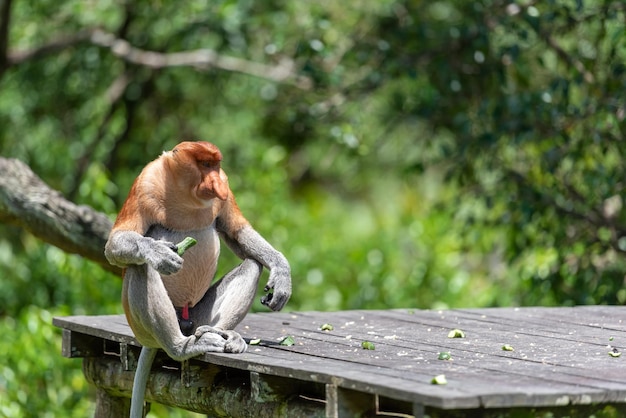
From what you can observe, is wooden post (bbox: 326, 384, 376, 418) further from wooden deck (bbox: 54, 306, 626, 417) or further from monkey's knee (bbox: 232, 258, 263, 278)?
monkey's knee (bbox: 232, 258, 263, 278)

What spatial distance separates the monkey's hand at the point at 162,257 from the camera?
402 cm

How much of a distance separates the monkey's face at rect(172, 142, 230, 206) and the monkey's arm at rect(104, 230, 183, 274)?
0.25m

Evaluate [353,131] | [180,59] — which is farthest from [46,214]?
[180,59]

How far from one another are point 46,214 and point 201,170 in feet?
7.28

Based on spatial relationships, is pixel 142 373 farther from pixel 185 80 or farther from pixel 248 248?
pixel 185 80

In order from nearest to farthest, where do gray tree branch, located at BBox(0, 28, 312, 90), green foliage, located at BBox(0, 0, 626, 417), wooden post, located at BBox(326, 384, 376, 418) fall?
1. wooden post, located at BBox(326, 384, 376, 418)
2. green foliage, located at BBox(0, 0, 626, 417)
3. gray tree branch, located at BBox(0, 28, 312, 90)

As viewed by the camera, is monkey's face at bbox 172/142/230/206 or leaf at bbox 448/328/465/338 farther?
leaf at bbox 448/328/465/338

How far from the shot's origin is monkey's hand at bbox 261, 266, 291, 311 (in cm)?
436

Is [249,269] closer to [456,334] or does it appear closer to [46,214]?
[456,334]

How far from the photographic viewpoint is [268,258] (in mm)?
4551

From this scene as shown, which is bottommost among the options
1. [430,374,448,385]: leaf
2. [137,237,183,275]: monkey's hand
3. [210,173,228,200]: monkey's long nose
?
[430,374,448,385]: leaf

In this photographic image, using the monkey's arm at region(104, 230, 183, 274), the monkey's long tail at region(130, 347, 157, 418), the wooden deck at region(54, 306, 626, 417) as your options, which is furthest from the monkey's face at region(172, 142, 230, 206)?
the monkey's long tail at region(130, 347, 157, 418)

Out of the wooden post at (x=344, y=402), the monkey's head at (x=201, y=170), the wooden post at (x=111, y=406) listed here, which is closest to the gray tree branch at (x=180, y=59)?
the wooden post at (x=111, y=406)

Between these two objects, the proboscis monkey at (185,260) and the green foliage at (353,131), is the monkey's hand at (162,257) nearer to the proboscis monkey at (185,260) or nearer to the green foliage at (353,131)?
the proboscis monkey at (185,260)
